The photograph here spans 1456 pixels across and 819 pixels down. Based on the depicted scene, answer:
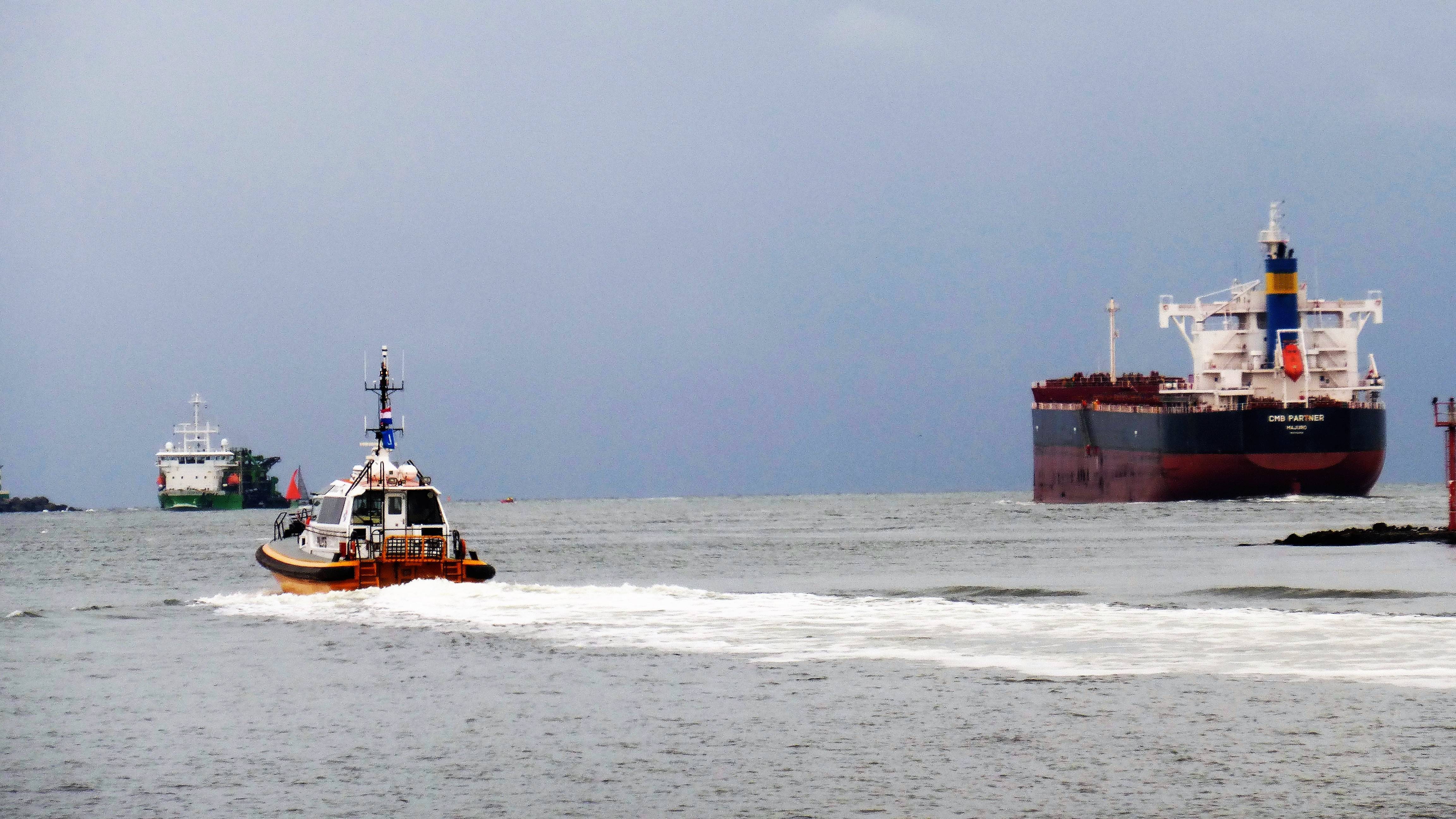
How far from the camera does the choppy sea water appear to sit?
11.9m

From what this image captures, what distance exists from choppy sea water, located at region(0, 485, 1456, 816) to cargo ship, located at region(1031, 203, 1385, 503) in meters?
36.4

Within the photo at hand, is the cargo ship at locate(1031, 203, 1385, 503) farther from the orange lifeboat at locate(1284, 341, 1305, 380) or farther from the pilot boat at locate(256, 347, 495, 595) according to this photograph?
the pilot boat at locate(256, 347, 495, 595)

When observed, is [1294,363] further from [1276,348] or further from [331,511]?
[331,511]

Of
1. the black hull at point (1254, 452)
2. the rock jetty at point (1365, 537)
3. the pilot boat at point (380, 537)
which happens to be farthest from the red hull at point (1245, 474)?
the pilot boat at point (380, 537)

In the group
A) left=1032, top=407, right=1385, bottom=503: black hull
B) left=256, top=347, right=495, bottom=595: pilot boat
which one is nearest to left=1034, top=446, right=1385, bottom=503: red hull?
left=1032, top=407, right=1385, bottom=503: black hull

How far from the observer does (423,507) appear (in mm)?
28594

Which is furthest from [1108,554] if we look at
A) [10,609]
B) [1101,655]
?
[10,609]

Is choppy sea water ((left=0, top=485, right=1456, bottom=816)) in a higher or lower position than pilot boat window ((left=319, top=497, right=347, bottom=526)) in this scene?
lower

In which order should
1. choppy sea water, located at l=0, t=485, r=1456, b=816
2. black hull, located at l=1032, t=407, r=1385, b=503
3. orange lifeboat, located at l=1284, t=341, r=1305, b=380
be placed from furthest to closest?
orange lifeboat, located at l=1284, t=341, r=1305, b=380 → black hull, located at l=1032, t=407, r=1385, b=503 → choppy sea water, located at l=0, t=485, r=1456, b=816

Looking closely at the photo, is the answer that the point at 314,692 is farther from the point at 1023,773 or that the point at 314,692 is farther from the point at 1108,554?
the point at 1108,554

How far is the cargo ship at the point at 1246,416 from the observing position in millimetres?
71000

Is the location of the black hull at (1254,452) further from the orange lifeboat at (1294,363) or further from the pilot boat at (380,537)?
the pilot boat at (380,537)

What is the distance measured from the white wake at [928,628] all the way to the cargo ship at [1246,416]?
4812 cm

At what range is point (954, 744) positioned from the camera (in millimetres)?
13656
